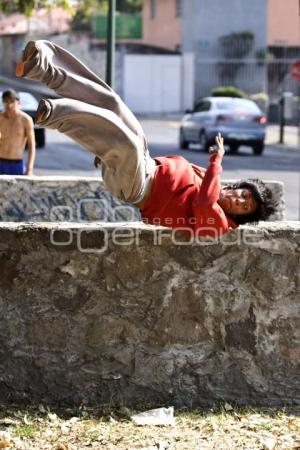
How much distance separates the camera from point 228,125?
28.1 m

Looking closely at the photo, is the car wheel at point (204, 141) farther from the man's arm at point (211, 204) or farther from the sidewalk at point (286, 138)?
the man's arm at point (211, 204)

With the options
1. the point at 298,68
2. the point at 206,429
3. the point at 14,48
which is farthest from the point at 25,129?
the point at 14,48

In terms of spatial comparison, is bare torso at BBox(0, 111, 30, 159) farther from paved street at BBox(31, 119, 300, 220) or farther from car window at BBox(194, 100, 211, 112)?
car window at BBox(194, 100, 211, 112)

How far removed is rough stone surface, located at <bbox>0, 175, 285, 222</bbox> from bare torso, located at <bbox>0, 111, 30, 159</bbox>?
2.37 metres

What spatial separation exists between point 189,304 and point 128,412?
28.4 inches

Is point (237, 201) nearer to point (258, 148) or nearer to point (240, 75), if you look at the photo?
point (258, 148)

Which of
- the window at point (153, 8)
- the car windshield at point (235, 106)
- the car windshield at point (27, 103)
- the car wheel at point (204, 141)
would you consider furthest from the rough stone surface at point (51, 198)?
the window at point (153, 8)

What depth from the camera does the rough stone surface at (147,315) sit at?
19.5 ft

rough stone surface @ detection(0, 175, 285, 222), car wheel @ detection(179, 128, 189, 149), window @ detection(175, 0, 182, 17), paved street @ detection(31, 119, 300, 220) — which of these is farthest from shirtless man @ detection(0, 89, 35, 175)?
window @ detection(175, 0, 182, 17)

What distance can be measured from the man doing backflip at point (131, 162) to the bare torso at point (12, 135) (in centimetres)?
619

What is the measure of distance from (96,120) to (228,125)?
22.9 meters

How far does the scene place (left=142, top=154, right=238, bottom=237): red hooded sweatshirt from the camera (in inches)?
222

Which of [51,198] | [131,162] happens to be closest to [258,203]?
[131,162]

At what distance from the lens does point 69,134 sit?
546 cm
